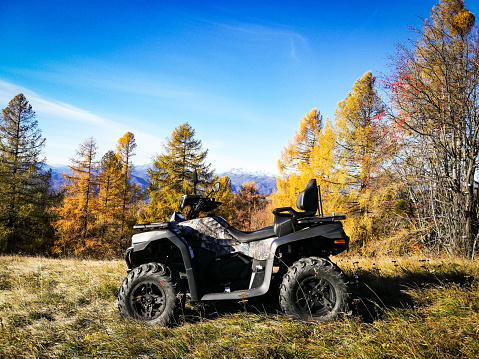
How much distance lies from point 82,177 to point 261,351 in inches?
868

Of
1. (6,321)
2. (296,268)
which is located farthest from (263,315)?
(6,321)

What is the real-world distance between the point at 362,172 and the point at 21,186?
23137mm

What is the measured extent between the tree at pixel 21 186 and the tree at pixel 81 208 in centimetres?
181

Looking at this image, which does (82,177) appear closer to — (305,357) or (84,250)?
(84,250)

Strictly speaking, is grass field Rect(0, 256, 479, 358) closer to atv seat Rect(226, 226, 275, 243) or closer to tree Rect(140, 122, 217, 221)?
atv seat Rect(226, 226, 275, 243)

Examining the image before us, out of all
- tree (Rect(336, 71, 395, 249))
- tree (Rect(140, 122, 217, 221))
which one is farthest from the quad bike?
tree (Rect(140, 122, 217, 221))

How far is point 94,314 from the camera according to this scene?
3.43 meters

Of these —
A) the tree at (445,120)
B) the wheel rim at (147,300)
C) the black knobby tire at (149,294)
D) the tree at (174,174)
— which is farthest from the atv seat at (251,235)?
the tree at (174,174)

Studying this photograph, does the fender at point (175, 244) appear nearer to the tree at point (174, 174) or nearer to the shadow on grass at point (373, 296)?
the shadow on grass at point (373, 296)

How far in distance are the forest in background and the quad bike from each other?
2.37 feet

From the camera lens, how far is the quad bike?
119 inches

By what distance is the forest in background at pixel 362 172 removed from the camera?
333 inches

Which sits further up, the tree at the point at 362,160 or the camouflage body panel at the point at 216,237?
the tree at the point at 362,160

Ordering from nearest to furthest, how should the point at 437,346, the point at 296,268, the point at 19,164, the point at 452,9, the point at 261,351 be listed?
1. the point at 437,346
2. the point at 261,351
3. the point at 296,268
4. the point at 452,9
5. the point at 19,164
